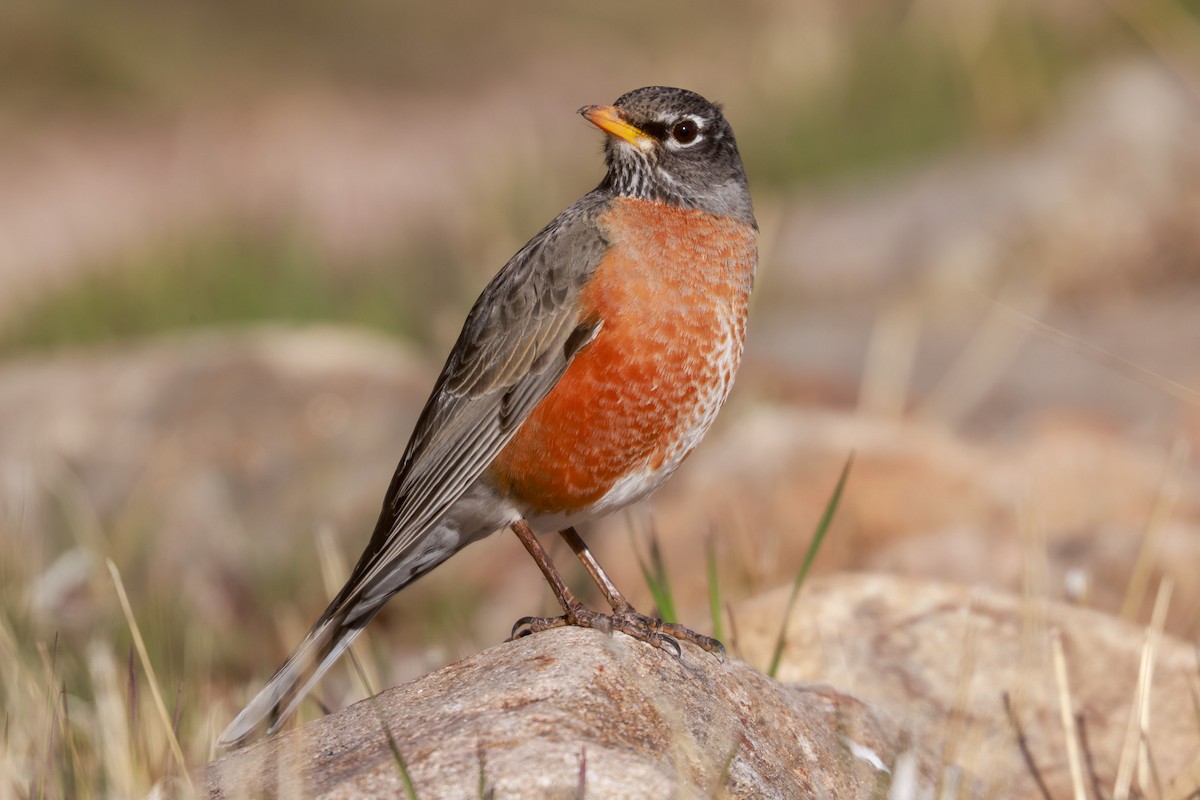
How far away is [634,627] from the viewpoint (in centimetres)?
434

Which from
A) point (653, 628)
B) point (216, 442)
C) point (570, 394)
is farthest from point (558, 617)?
point (216, 442)

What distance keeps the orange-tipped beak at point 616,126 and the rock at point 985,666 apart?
5.39 feet

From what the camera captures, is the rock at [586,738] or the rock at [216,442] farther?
the rock at [216,442]

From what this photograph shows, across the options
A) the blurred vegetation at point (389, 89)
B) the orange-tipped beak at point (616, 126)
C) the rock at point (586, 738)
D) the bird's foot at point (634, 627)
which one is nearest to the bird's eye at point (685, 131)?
the orange-tipped beak at point (616, 126)

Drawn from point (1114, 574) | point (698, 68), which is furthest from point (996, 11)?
point (1114, 574)

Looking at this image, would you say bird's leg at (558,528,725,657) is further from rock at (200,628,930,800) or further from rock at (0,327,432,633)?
rock at (0,327,432,633)

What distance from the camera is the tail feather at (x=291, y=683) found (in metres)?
4.53

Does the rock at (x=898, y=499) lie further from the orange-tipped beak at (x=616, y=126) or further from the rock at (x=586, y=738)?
the rock at (x=586, y=738)

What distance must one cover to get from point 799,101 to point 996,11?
2.76m

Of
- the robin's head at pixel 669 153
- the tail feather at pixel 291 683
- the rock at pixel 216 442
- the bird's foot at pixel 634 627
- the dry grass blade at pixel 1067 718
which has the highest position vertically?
the robin's head at pixel 669 153

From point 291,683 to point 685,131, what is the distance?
2377mm

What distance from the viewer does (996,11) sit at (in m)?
15.2

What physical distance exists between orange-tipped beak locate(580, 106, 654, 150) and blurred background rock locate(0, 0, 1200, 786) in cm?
142

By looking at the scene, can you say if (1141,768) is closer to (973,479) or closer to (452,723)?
(452,723)
